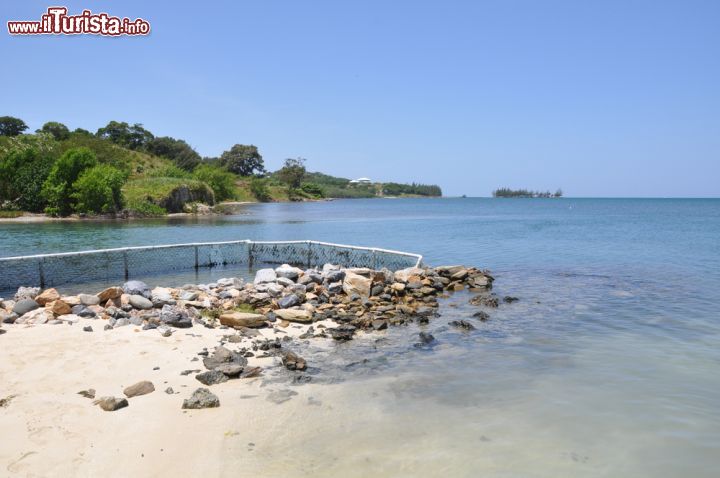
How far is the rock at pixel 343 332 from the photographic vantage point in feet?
32.5

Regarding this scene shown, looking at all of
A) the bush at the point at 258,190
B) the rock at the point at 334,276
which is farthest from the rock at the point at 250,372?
the bush at the point at 258,190

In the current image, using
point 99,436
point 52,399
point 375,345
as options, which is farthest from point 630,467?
point 52,399

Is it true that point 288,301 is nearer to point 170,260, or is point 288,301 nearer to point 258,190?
point 170,260

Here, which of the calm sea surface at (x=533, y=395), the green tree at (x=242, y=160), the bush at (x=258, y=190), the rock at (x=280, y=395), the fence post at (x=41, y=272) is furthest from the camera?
the green tree at (x=242, y=160)

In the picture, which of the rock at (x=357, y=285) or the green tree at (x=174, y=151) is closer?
the rock at (x=357, y=285)

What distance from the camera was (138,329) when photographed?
31.3ft

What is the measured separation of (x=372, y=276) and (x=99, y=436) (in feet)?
31.3

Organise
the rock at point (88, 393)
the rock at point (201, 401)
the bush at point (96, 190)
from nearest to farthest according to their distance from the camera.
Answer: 1. the rock at point (201, 401)
2. the rock at point (88, 393)
3. the bush at point (96, 190)

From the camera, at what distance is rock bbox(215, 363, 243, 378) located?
292 inches

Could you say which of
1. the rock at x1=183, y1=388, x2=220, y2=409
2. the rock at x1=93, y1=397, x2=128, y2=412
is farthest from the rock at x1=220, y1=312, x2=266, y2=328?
the rock at x1=93, y1=397, x2=128, y2=412

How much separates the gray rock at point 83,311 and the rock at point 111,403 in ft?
16.1

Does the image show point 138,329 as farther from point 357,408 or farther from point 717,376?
point 717,376

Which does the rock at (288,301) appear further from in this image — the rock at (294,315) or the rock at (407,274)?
the rock at (407,274)

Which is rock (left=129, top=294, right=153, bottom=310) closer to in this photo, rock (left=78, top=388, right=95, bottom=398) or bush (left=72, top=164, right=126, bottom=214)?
rock (left=78, top=388, right=95, bottom=398)
